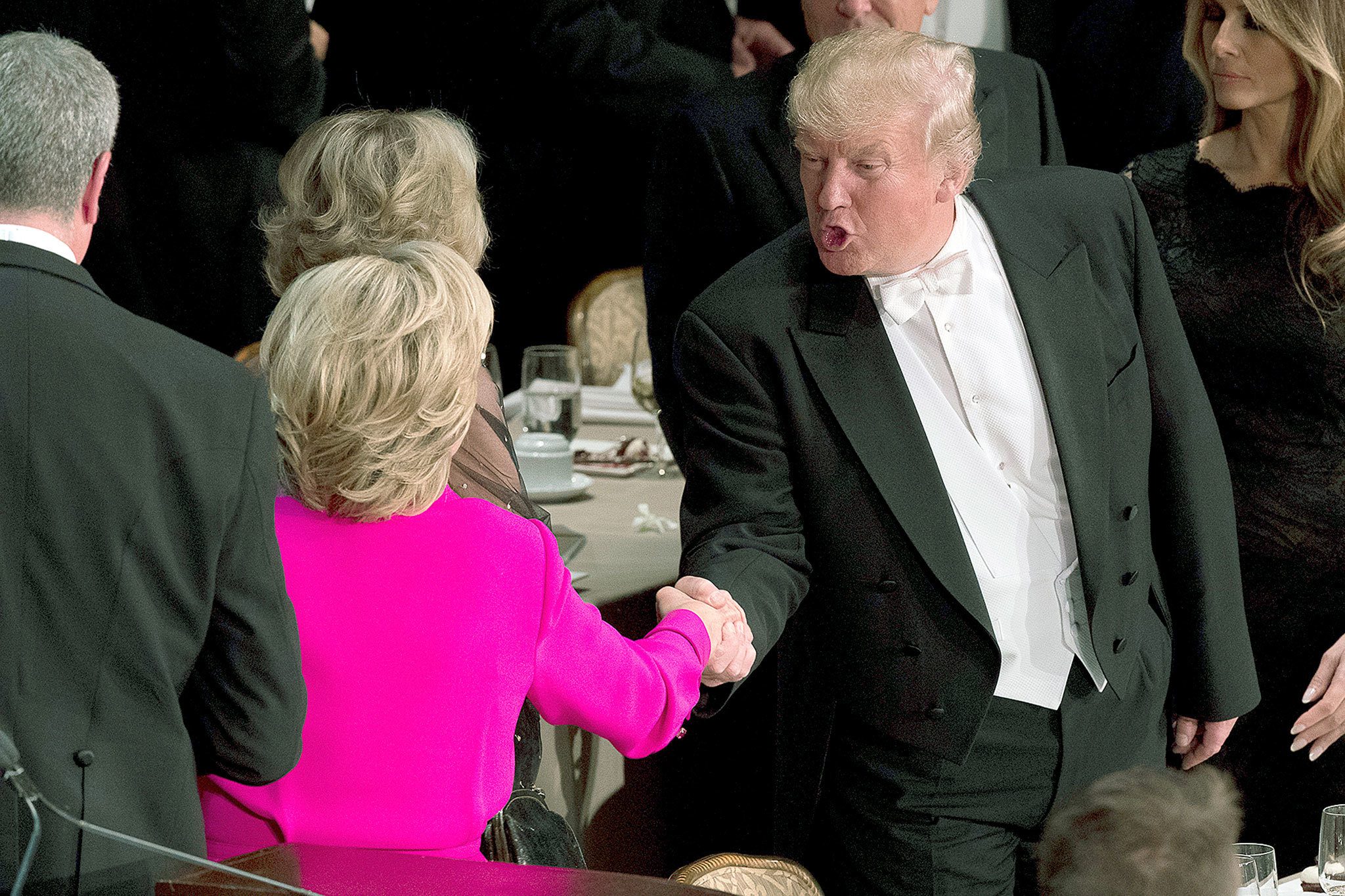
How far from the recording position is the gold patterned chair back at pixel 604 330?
5.04 metres

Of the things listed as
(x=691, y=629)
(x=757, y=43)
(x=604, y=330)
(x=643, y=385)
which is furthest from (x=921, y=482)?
(x=757, y=43)

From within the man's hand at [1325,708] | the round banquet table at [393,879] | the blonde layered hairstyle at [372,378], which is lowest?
the man's hand at [1325,708]

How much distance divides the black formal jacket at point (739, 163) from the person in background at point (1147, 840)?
2.02m

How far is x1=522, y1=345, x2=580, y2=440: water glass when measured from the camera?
3.54m

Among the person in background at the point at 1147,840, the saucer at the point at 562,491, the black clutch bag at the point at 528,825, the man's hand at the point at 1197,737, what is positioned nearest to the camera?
the person in background at the point at 1147,840

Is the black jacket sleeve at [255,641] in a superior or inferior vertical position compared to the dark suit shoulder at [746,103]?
inferior

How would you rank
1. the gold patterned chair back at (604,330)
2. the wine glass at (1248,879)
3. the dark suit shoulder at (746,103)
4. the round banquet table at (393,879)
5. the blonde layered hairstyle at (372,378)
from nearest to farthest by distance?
the round banquet table at (393,879) < the blonde layered hairstyle at (372,378) < the wine glass at (1248,879) < the dark suit shoulder at (746,103) < the gold patterned chair back at (604,330)

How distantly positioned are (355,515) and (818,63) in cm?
91

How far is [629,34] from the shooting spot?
5.29 metres

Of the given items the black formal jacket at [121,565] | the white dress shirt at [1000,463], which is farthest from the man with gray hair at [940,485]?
the black formal jacket at [121,565]

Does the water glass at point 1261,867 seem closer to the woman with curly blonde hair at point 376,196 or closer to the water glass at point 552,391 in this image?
the woman with curly blonde hair at point 376,196

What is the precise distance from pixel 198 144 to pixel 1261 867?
3641 mm

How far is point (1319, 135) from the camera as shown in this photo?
261cm

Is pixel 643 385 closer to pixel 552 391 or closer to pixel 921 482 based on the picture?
pixel 552 391
